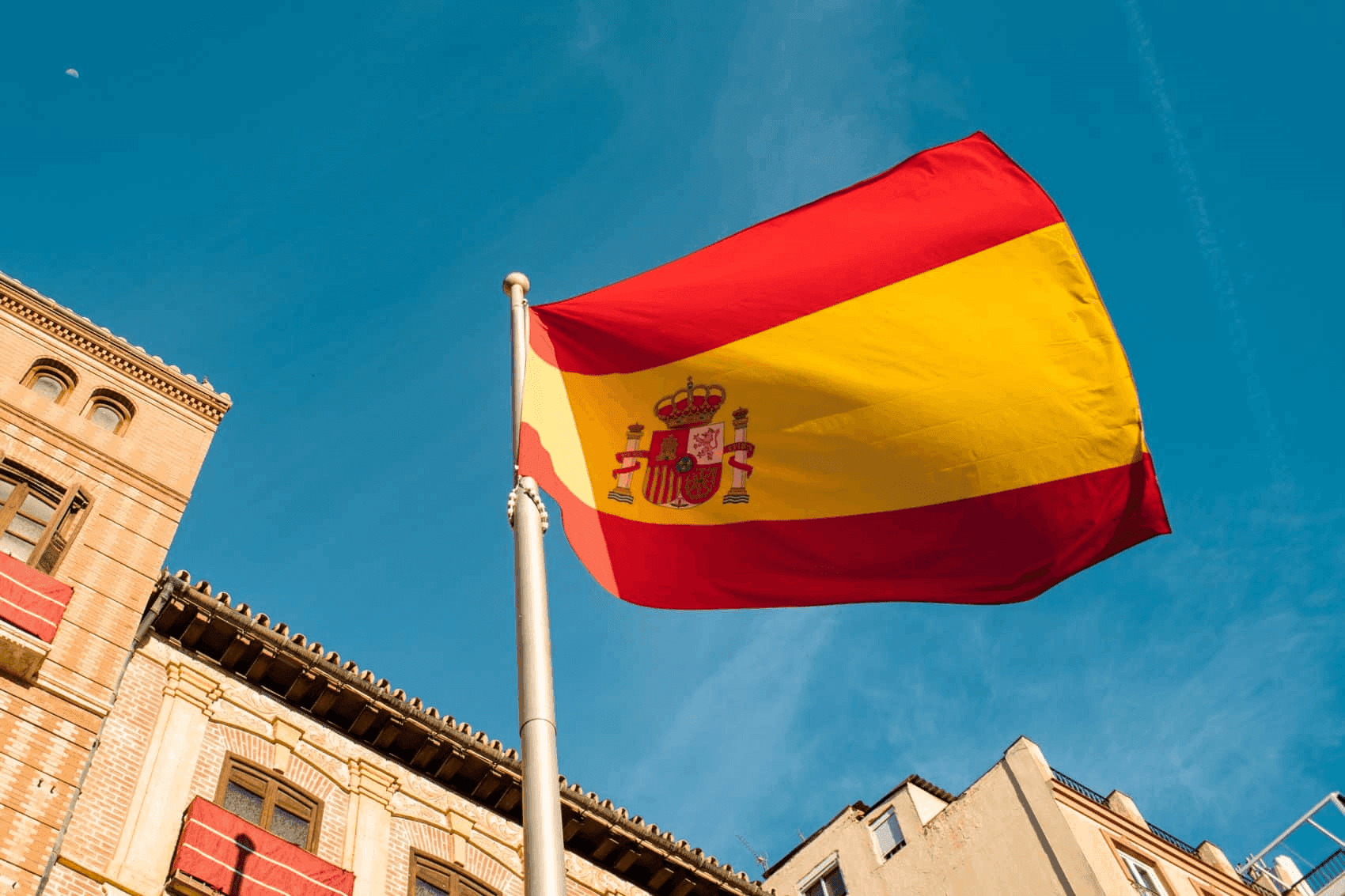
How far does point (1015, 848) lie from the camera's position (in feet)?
115

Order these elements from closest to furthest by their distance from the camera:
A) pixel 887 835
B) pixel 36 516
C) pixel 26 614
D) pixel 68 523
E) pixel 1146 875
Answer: pixel 26 614 → pixel 36 516 → pixel 68 523 → pixel 1146 875 → pixel 887 835

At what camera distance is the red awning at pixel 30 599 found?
17672 mm

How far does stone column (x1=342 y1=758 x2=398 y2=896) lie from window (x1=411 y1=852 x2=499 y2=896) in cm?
64

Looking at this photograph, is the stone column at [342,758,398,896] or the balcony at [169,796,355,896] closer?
the balcony at [169,796,355,896]

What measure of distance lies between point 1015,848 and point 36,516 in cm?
2593

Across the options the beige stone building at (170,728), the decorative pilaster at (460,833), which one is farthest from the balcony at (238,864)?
the decorative pilaster at (460,833)

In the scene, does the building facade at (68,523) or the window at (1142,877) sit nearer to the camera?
the building facade at (68,523)

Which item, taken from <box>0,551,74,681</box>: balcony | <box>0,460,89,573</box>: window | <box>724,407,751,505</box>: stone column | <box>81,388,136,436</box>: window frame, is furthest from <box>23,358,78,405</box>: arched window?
<box>724,407,751,505</box>: stone column

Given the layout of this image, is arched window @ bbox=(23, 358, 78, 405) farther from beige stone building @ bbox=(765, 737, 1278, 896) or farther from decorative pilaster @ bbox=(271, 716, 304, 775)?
beige stone building @ bbox=(765, 737, 1278, 896)

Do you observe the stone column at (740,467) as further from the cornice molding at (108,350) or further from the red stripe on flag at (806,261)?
the cornice molding at (108,350)

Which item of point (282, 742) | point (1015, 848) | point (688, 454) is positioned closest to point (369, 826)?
point (282, 742)

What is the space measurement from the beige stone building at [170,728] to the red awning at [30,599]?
32mm

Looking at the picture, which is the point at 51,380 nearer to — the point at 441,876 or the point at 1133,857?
the point at 441,876

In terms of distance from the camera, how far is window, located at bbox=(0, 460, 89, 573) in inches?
778
